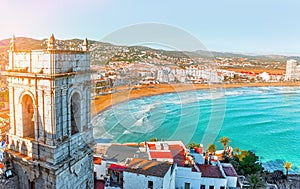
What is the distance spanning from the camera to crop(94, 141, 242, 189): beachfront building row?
36.6 ft

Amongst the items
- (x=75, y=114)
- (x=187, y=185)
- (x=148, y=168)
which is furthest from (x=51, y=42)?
(x=187, y=185)

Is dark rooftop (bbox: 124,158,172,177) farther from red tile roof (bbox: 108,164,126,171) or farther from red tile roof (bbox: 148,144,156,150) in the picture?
red tile roof (bbox: 148,144,156,150)

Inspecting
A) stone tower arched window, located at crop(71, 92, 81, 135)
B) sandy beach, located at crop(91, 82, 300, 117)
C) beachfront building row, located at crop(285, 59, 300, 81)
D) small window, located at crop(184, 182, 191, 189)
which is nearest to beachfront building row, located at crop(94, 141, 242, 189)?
small window, located at crop(184, 182, 191, 189)

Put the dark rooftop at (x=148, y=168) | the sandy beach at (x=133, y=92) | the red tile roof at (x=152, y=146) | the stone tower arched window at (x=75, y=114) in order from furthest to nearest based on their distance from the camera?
the sandy beach at (x=133, y=92) < the red tile roof at (x=152, y=146) < the dark rooftop at (x=148, y=168) < the stone tower arched window at (x=75, y=114)

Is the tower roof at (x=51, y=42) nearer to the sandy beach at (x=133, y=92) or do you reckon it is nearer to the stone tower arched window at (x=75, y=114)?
the stone tower arched window at (x=75, y=114)

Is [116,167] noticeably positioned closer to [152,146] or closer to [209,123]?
[152,146]

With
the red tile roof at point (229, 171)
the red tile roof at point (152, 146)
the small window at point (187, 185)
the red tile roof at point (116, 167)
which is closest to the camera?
the red tile roof at point (116, 167)

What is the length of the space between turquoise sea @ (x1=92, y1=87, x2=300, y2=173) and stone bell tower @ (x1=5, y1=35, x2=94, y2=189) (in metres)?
14.9

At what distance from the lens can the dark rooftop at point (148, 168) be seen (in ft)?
36.3

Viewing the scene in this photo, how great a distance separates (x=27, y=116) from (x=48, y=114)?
96cm

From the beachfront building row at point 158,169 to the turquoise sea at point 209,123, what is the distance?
5807 mm

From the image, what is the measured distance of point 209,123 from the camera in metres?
42.9

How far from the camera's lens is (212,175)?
1380cm

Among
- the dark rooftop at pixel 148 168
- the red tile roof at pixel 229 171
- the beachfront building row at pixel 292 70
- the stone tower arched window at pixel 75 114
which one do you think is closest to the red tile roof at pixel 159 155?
the dark rooftop at pixel 148 168
